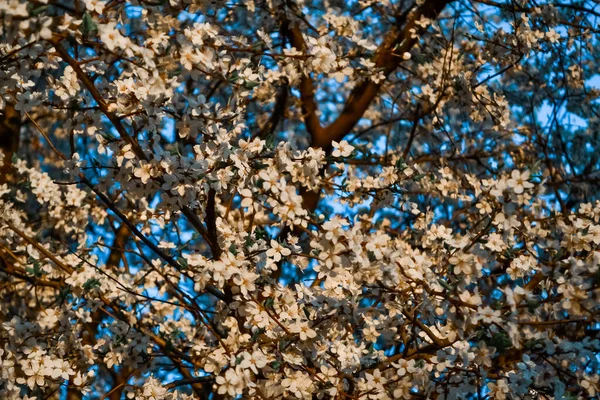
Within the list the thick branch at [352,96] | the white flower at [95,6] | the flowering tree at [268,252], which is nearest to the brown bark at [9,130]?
→ the flowering tree at [268,252]

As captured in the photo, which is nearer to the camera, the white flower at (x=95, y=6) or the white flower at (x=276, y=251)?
the white flower at (x=95, y=6)

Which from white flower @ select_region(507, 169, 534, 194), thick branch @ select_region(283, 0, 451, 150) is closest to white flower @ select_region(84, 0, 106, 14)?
white flower @ select_region(507, 169, 534, 194)

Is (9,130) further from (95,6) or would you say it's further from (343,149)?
(95,6)

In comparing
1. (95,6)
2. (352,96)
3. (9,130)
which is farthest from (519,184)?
(9,130)

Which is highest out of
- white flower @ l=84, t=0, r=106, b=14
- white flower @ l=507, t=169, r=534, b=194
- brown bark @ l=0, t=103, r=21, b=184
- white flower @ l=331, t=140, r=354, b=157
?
brown bark @ l=0, t=103, r=21, b=184

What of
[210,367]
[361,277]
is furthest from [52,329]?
[361,277]

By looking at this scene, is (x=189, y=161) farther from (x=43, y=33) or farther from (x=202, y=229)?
(x=43, y=33)

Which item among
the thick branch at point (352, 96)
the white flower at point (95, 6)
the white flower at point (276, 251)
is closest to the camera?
the white flower at point (95, 6)

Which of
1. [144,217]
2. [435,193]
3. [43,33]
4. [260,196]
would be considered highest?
[435,193]

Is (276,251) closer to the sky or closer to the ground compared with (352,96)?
closer to the ground

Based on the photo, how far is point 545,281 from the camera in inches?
112

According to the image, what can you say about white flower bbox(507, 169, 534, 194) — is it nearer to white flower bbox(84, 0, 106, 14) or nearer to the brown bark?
white flower bbox(84, 0, 106, 14)

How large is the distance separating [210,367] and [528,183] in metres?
1.60

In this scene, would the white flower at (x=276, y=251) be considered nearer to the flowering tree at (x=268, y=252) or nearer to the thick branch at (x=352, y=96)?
the flowering tree at (x=268, y=252)
